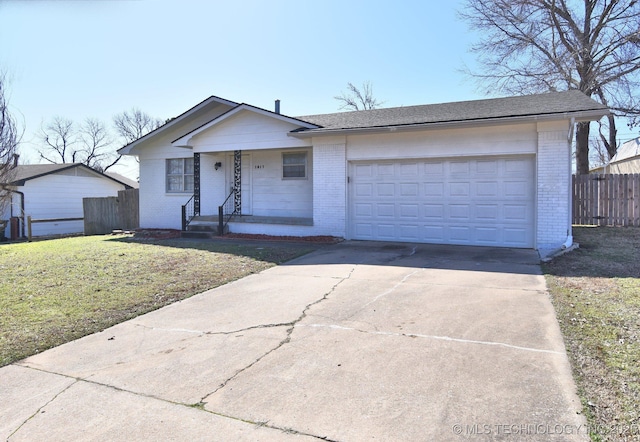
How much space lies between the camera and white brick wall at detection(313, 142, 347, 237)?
1248 centimetres

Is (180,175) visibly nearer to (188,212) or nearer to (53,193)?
(188,212)

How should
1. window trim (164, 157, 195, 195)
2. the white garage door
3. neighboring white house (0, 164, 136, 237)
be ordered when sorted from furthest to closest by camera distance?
1. neighboring white house (0, 164, 136, 237)
2. window trim (164, 157, 195, 195)
3. the white garage door

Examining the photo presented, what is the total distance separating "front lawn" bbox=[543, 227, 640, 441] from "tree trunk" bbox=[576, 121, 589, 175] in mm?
14781

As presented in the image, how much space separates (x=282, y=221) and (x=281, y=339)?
9.17m

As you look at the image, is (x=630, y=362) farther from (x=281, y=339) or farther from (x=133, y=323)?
(x=133, y=323)

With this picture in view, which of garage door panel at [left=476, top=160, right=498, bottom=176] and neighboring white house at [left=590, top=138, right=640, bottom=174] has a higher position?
neighboring white house at [left=590, top=138, right=640, bottom=174]

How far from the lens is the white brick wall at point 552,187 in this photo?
9.91 meters

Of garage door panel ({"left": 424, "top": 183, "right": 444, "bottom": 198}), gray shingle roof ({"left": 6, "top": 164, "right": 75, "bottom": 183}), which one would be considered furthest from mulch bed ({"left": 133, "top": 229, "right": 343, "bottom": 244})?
gray shingle roof ({"left": 6, "top": 164, "right": 75, "bottom": 183})

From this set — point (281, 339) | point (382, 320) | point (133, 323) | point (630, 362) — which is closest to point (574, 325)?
point (630, 362)

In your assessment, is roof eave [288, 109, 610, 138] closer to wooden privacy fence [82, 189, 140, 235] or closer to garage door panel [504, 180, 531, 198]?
garage door panel [504, 180, 531, 198]

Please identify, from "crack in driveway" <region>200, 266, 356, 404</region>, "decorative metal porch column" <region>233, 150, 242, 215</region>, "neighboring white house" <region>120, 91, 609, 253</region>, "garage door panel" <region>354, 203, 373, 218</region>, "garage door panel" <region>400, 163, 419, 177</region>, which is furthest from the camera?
"decorative metal porch column" <region>233, 150, 242, 215</region>

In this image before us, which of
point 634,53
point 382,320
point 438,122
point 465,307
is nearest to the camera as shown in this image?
point 382,320

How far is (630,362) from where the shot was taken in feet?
12.1

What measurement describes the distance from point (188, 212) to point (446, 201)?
9.71 metres
